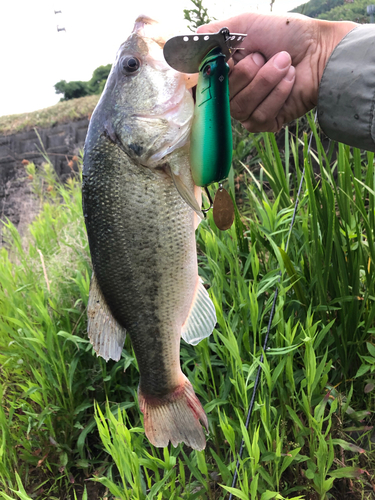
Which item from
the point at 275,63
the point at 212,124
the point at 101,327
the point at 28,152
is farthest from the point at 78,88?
the point at 212,124

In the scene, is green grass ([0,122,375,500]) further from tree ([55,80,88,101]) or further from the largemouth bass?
tree ([55,80,88,101])

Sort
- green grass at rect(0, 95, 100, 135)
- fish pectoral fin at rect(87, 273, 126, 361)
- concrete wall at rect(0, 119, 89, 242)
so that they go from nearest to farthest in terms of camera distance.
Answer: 1. fish pectoral fin at rect(87, 273, 126, 361)
2. concrete wall at rect(0, 119, 89, 242)
3. green grass at rect(0, 95, 100, 135)

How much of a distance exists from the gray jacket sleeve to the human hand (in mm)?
145

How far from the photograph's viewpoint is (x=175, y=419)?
47.2 inches

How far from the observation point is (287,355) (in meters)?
1.57

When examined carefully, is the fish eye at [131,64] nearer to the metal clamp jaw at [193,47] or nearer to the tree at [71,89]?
the metal clamp jaw at [193,47]

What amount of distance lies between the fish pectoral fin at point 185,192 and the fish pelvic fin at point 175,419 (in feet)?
2.11

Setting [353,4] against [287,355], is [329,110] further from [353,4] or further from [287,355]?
[353,4]

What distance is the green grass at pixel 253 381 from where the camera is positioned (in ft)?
4.79

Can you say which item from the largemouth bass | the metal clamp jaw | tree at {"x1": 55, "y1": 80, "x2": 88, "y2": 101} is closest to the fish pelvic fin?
the largemouth bass

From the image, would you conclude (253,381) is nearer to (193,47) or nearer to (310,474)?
(310,474)

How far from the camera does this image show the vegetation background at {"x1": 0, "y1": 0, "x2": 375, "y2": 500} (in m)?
1.46

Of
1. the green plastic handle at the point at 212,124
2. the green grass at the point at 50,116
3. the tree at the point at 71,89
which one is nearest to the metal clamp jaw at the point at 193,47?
the green plastic handle at the point at 212,124

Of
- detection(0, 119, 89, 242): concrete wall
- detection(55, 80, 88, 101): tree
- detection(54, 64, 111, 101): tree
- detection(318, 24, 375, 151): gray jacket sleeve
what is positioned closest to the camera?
detection(318, 24, 375, 151): gray jacket sleeve
